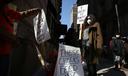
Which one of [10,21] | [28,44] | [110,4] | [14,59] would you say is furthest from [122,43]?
[110,4]

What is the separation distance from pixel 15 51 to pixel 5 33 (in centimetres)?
288

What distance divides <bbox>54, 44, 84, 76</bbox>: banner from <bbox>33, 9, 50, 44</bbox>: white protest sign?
1.84 ft

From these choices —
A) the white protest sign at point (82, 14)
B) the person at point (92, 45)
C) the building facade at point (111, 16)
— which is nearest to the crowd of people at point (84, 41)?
the person at point (92, 45)

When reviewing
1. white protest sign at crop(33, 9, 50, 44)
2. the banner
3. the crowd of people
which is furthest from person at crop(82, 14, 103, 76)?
white protest sign at crop(33, 9, 50, 44)

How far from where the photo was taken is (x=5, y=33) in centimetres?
486

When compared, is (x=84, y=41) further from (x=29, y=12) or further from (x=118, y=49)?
(x=118, y=49)

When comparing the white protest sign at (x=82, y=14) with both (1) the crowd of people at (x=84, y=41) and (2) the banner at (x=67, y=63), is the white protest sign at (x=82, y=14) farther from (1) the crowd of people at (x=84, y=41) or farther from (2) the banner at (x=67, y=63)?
(2) the banner at (x=67, y=63)

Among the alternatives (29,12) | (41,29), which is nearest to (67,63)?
(41,29)

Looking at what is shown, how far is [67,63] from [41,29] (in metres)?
0.83

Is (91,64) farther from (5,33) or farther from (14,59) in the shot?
(5,33)

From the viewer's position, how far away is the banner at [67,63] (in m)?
6.19

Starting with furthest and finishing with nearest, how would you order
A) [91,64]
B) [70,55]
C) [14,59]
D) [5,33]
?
1. [91,64]
2. [14,59]
3. [70,55]
4. [5,33]

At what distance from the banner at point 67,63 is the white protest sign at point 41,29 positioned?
22.1 inches

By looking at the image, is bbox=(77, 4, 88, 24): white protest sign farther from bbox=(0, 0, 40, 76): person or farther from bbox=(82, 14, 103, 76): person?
bbox=(0, 0, 40, 76): person
